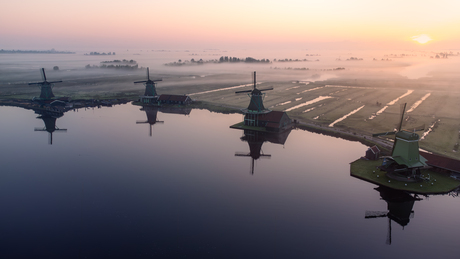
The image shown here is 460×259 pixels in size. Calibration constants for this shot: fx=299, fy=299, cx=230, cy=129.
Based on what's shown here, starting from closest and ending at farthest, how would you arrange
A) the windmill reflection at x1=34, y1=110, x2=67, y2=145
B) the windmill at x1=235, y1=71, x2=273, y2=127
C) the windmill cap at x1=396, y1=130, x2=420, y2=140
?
the windmill cap at x1=396, y1=130, x2=420, y2=140 < the windmill reflection at x1=34, y1=110, x2=67, y2=145 < the windmill at x1=235, y1=71, x2=273, y2=127

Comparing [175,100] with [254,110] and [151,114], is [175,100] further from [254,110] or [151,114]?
[254,110]

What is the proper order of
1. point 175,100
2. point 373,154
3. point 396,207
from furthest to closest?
point 175,100 < point 373,154 < point 396,207

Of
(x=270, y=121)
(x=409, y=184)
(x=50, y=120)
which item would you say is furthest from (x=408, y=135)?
(x=50, y=120)

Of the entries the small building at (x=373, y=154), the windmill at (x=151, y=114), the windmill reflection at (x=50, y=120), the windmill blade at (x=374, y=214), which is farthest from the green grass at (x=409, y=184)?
the windmill reflection at (x=50, y=120)

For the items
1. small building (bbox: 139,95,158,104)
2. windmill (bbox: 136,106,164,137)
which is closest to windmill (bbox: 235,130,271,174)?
windmill (bbox: 136,106,164,137)

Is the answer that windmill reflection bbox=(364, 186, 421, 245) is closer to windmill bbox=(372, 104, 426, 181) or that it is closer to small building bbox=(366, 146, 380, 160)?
windmill bbox=(372, 104, 426, 181)
